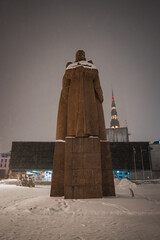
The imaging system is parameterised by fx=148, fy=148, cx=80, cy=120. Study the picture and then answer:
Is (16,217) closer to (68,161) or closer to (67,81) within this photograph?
(68,161)

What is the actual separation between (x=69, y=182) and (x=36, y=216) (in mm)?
2631

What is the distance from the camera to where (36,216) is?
3848 millimetres

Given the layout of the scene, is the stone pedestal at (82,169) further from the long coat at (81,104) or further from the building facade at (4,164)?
the building facade at (4,164)

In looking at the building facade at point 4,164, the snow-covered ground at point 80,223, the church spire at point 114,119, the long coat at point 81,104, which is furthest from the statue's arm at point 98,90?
the church spire at point 114,119

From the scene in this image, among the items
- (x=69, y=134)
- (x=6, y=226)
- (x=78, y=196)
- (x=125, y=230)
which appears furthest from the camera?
(x=69, y=134)

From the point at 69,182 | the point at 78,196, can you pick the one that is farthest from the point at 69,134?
the point at 78,196

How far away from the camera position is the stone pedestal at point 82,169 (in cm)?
627

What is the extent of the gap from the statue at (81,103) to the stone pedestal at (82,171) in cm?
67

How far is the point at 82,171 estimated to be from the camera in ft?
21.6

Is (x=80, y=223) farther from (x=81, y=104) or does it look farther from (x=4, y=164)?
(x=4, y=164)

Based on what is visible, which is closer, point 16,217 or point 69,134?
point 16,217

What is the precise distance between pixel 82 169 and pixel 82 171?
0.09 metres

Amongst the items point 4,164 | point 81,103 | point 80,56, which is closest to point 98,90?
point 81,103

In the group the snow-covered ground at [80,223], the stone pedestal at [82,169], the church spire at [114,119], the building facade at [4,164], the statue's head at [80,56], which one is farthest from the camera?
the church spire at [114,119]
